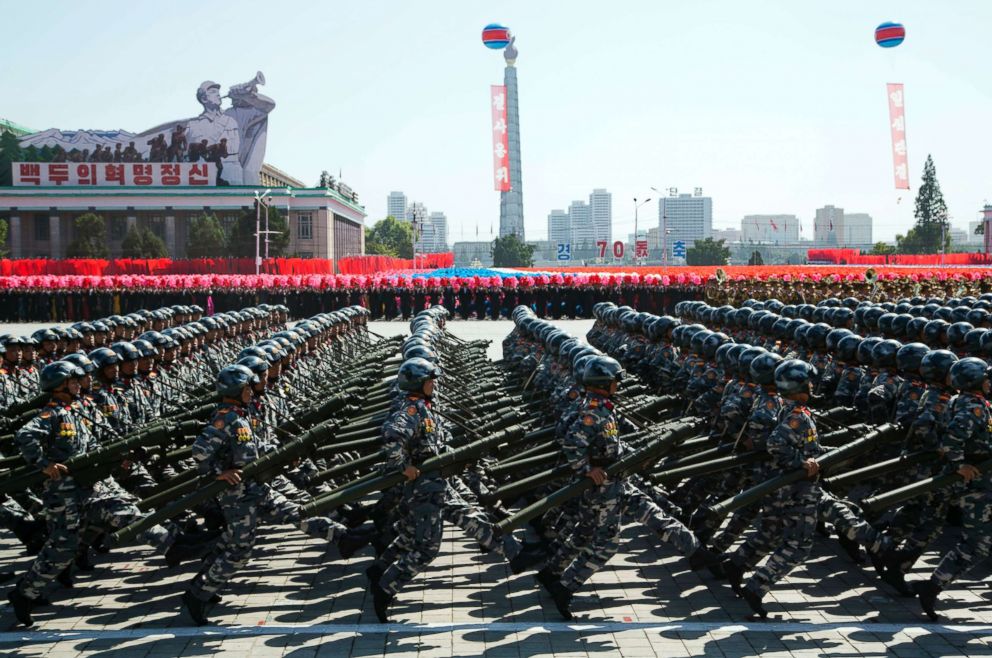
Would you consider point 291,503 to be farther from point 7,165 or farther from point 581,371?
point 7,165

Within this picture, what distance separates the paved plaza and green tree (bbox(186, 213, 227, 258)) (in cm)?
6180

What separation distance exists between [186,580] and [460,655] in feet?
8.81

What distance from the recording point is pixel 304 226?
76.2 metres

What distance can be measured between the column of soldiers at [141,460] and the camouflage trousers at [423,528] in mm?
761

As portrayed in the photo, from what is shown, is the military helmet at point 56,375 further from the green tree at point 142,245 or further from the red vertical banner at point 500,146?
Result: the red vertical banner at point 500,146

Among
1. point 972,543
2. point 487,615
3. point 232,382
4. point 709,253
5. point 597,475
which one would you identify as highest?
point 709,253

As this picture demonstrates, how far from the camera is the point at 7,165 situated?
81.9 m

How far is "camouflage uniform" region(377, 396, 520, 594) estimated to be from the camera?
7129 mm

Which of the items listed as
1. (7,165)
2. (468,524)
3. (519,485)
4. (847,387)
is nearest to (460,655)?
(468,524)

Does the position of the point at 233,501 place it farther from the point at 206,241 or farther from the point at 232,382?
the point at 206,241

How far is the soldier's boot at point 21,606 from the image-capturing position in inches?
280

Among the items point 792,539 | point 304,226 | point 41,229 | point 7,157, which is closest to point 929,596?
point 792,539

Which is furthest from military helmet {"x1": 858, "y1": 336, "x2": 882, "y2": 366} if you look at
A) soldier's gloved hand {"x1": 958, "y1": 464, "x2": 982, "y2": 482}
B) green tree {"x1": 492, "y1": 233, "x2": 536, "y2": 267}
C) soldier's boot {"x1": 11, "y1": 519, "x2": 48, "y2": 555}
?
green tree {"x1": 492, "y1": 233, "x2": 536, "y2": 267}

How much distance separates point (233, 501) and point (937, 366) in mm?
5096
